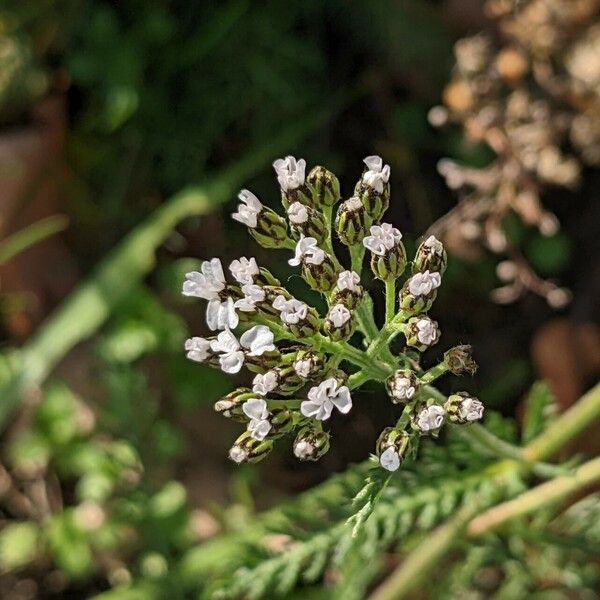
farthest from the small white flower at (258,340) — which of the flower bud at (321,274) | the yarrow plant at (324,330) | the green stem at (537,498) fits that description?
the green stem at (537,498)

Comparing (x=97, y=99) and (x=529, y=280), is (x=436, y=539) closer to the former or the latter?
(x=529, y=280)

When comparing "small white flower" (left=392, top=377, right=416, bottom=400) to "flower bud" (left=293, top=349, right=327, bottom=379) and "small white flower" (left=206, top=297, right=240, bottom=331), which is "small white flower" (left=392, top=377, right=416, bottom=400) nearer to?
"flower bud" (left=293, top=349, right=327, bottom=379)

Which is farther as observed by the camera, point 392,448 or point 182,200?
point 182,200

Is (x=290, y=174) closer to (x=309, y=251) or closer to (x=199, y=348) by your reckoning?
(x=309, y=251)

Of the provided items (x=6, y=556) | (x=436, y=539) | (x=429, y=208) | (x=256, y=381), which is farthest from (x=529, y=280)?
(x=6, y=556)

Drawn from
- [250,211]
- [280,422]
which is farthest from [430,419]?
[250,211]

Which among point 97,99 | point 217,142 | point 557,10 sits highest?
point 97,99
